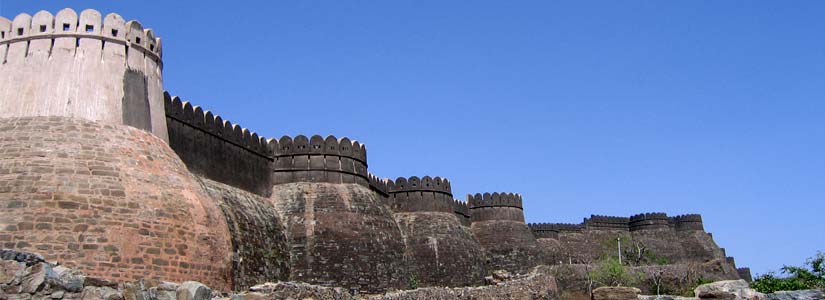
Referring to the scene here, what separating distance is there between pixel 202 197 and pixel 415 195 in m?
17.6

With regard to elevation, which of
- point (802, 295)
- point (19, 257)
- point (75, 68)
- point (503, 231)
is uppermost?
point (75, 68)

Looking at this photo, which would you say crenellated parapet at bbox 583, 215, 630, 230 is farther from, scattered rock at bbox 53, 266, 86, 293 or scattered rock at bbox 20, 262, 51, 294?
scattered rock at bbox 20, 262, 51, 294

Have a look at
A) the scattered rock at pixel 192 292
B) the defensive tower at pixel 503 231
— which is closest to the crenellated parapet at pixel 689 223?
the defensive tower at pixel 503 231

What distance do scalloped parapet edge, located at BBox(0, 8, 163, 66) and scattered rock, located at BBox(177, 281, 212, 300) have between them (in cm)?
734

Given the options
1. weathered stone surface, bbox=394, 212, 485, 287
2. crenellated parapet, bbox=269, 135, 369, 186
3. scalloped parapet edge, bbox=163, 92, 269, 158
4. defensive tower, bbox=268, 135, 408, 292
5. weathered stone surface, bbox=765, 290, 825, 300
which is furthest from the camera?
weathered stone surface, bbox=394, 212, 485, 287

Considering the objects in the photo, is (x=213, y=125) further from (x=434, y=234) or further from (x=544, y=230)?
(x=544, y=230)

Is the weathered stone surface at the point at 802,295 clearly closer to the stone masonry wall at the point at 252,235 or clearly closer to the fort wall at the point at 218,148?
the stone masonry wall at the point at 252,235

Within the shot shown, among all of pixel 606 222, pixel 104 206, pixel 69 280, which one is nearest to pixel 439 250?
pixel 104 206

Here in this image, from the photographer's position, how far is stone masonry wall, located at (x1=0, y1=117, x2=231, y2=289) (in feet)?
33.7

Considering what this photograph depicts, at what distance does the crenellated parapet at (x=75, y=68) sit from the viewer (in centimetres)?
1218

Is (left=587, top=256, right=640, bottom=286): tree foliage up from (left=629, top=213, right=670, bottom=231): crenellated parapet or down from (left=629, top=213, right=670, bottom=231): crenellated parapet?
Result: down

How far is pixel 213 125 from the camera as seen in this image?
19203 millimetres

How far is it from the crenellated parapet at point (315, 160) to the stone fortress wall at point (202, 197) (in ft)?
0.14

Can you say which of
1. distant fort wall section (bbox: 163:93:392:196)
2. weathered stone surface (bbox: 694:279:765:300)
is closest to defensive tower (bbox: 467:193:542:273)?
distant fort wall section (bbox: 163:93:392:196)
